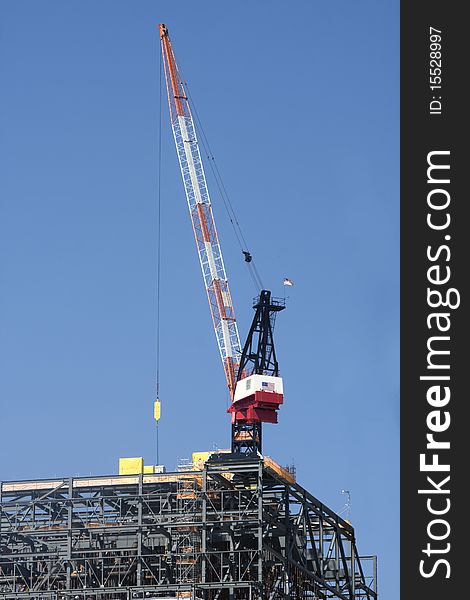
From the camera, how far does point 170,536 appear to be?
122312mm

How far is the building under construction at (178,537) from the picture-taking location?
12044 cm

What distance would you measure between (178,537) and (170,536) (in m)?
1.12

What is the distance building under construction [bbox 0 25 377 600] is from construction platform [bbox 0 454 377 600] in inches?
5.2

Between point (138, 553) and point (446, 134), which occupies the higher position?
point (446, 134)

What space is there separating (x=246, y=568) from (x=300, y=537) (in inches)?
416

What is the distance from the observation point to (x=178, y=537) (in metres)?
123

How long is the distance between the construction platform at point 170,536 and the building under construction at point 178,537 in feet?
0.43

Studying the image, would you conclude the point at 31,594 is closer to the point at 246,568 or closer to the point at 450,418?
the point at 246,568

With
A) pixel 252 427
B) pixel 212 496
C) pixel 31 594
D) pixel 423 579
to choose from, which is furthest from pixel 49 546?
pixel 423 579

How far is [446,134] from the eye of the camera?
62.2 meters

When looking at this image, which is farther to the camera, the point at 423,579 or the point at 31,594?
the point at 31,594

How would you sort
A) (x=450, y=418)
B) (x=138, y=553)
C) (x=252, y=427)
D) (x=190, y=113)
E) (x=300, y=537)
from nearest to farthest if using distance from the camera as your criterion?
(x=450, y=418) → (x=138, y=553) → (x=300, y=537) → (x=252, y=427) → (x=190, y=113)

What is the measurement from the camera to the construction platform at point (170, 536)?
12069cm

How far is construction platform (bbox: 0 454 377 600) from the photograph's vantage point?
12069 centimetres
